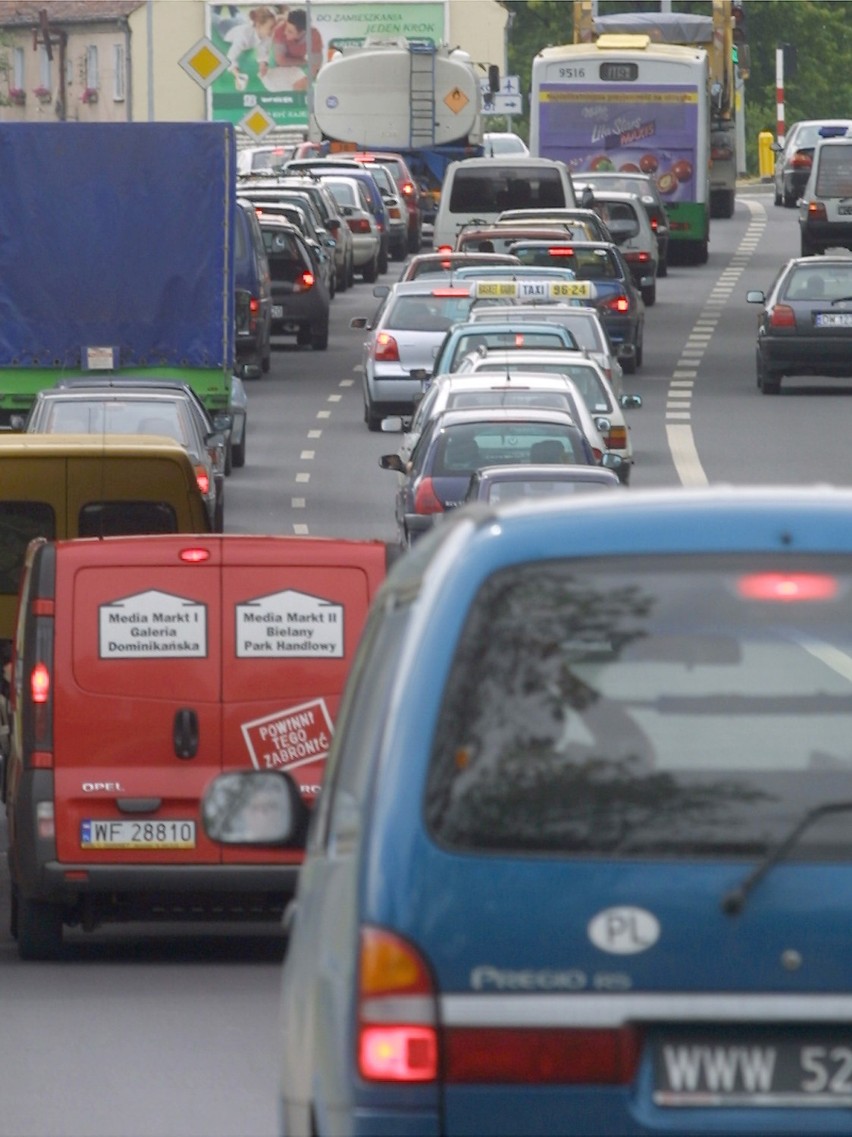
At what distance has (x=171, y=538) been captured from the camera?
36.8 ft

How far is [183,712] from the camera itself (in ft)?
36.7

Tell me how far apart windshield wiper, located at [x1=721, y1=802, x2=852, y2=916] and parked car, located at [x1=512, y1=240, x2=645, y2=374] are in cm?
3291

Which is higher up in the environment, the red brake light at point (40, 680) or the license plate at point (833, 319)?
the red brake light at point (40, 680)

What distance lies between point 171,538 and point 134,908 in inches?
53.2

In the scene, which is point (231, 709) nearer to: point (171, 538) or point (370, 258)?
point (171, 538)

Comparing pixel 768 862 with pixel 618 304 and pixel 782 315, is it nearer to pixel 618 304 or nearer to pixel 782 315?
pixel 782 315

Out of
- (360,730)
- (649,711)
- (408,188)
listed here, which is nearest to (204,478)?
(360,730)

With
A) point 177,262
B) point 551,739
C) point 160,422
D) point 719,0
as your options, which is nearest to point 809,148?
point 719,0

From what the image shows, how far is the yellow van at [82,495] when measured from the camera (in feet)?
53.3

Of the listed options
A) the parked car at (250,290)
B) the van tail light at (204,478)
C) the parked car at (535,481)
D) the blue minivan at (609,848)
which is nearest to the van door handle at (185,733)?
the blue minivan at (609,848)

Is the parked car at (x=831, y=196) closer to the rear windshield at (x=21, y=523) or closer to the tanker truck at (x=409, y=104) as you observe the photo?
the tanker truck at (x=409, y=104)

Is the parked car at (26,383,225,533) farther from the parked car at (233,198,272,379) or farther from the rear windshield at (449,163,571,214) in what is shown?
the rear windshield at (449,163,571,214)

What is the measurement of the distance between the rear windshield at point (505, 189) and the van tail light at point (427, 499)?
83.0ft

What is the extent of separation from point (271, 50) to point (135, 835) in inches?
4259
